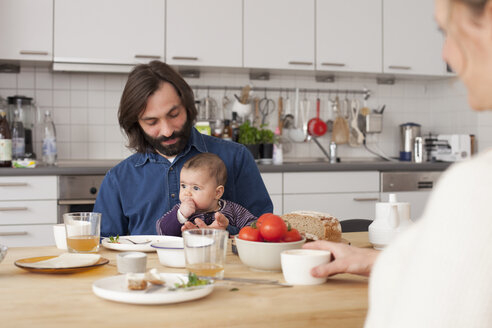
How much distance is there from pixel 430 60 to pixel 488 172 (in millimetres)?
3919

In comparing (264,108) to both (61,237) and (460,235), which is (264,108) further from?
(460,235)

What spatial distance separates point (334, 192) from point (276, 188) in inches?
15.8

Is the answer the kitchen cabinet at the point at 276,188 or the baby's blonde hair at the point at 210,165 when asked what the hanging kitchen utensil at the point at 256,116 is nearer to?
the kitchen cabinet at the point at 276,188

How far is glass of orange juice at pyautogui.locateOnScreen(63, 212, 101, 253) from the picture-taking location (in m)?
1.46

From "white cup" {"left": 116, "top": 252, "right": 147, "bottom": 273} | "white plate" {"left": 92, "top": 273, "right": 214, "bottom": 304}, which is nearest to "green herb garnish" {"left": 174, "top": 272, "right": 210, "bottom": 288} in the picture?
"white plate" {"left": 92, "top": 273, "right": 214, "bottom": 304}

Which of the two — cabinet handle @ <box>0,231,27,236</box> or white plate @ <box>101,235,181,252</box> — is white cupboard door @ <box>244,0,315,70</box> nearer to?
cabinet handle @ <box>0,231,27,236</box>

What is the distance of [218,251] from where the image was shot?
117cm

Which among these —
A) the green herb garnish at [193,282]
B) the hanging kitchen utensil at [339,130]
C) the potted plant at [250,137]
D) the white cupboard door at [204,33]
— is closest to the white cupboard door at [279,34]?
the white cupboard door at [204,33]

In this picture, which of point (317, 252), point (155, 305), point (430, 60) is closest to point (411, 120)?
point (430, 60)

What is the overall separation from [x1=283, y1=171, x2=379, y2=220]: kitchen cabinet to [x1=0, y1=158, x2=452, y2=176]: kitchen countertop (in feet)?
0.14

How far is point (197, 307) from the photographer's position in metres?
1.01

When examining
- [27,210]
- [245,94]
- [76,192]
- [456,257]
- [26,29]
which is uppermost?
[26,29]

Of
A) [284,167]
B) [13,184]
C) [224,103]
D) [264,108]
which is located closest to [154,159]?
[13,184]

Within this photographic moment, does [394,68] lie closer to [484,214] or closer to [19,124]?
[19,124]
